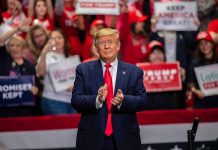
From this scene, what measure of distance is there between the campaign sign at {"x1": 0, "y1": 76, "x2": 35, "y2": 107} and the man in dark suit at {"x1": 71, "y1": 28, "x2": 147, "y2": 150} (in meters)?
2.77

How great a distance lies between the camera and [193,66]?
326 inches

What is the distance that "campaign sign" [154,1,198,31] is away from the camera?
899cm

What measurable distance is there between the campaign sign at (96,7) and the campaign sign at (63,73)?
0.90 m

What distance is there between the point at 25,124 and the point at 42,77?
34.4 inches

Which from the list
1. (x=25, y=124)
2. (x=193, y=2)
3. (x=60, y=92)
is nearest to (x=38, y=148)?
(x=25, y=124)

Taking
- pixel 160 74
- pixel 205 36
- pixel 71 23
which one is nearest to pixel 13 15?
pixel 71 23

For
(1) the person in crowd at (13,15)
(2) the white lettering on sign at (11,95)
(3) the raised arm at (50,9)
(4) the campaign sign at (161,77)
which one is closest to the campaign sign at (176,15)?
(4) the campaign sign at (161,77)

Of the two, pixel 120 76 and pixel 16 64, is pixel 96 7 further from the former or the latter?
pixel 120 76

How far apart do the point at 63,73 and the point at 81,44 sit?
119 centimetres

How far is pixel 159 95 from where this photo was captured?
321 inches

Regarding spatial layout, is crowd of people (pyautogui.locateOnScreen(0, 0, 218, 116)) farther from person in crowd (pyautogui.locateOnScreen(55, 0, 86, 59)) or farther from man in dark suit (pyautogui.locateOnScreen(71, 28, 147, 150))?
man in dark suit (pyautogui.locateOnScreen(71, 28, 147, 150))

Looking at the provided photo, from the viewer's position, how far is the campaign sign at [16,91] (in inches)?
306

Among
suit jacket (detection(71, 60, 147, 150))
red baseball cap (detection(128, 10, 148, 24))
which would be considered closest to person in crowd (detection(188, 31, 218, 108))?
red baseball cap (detection(128, 10, 148, 24))

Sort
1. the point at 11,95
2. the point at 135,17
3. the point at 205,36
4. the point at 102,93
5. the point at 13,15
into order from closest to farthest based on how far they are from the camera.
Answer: the point at 102,93 < the point at 11,95 < the point at 205,36 < the point at 13,15 < the point at 135,17
